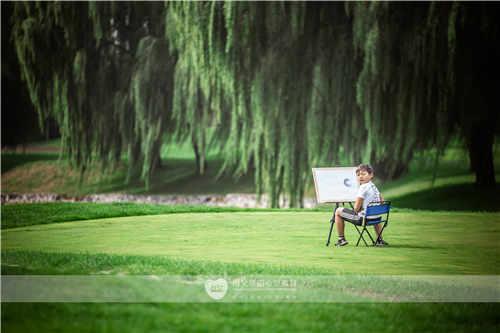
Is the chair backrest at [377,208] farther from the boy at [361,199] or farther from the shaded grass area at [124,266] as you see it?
the shaded grass area at [124,266]

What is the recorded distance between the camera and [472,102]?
13312mm

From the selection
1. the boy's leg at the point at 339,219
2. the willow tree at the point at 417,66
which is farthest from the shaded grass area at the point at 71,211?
the boy's leg at the point at 339,219

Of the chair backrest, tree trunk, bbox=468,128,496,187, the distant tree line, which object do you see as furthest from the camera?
tree trunk, bbox=468,128,496,187

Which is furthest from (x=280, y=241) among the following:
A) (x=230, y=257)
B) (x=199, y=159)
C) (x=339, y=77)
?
(x=199, y=159)

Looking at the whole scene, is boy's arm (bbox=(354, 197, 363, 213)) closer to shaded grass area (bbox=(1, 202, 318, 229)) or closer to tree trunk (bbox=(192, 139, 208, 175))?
shaded grass area (bbox=(1, 202, 318, 229))

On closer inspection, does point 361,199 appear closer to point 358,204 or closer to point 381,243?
point 358,204

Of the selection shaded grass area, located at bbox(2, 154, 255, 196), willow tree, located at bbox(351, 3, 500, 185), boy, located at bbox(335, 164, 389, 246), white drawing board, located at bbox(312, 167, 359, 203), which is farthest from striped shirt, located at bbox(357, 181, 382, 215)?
shaded grass area, located at bbox(2, 154, 255, 196)

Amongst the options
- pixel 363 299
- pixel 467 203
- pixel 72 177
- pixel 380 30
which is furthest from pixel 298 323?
pixel 72 177

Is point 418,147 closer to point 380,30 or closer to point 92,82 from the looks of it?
point 380,30

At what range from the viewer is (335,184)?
682cm

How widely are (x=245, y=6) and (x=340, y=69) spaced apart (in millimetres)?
2079

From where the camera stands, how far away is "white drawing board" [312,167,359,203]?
6719 mm

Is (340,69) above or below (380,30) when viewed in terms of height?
below

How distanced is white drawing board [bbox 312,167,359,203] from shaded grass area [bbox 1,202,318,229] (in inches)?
163
